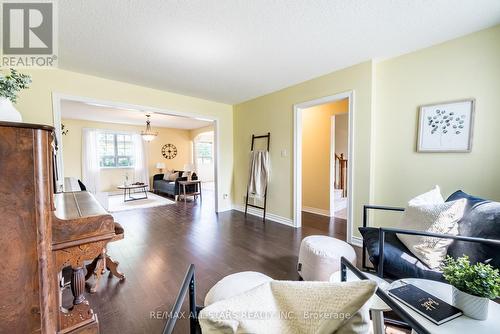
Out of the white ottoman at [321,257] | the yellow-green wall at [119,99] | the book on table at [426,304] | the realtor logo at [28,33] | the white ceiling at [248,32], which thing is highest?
the white ceiling at [248,32]

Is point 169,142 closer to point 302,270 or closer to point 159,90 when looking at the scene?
point 159,90

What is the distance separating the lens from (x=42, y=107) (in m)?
2.77

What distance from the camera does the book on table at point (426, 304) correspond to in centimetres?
93

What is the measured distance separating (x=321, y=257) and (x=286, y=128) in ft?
7.93

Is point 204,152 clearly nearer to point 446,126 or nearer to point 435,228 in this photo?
point 446,126

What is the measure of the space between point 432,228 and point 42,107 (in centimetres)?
444

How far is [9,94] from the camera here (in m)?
1.21

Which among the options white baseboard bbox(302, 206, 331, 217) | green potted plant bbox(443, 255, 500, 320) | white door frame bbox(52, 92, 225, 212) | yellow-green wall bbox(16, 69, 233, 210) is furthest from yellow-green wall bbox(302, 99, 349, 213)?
green potted plant bbox(443, 255, 500, 320)

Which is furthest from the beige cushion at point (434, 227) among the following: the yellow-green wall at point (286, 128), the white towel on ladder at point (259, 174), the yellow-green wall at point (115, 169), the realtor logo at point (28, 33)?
the yellow-green wall at point (115, 169)

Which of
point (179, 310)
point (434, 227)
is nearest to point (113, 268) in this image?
point (179, 310)

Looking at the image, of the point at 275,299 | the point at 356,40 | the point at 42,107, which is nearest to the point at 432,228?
the point at 275,299

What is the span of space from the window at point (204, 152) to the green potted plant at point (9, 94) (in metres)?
8.39

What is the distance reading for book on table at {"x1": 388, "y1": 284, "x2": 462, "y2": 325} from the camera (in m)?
0.93

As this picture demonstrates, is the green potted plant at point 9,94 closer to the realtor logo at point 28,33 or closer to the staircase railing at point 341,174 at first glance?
the realtor logo at point 28,33
